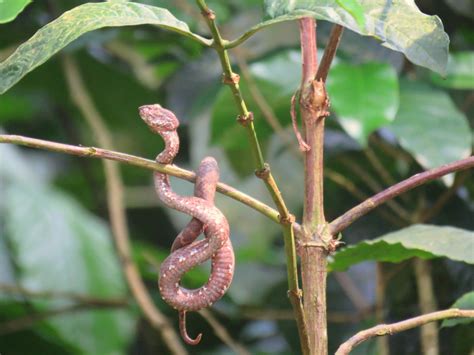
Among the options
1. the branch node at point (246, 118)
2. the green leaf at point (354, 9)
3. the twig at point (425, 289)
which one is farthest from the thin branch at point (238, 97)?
the twig at point (425, 289)

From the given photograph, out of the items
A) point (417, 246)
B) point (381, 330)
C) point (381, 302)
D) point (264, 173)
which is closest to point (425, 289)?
point (381, 302)

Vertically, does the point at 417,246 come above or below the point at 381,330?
above

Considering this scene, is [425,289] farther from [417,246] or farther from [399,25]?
[399,25]

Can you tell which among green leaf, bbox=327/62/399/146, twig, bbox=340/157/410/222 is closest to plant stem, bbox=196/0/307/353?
green leaf, bbox=327/62/399/146

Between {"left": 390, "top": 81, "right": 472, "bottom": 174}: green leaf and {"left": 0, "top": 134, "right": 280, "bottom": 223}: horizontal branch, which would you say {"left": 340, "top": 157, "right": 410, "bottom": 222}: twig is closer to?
{"left": 390, "top": 81, "right": 472, "bottom": 174}: green leaf

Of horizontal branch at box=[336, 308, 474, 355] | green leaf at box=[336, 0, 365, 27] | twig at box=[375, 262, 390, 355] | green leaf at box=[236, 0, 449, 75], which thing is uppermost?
twig at box=[375, 262, 390, 355]

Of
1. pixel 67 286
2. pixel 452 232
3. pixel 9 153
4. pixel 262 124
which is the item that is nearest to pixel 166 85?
pixel 262 124
